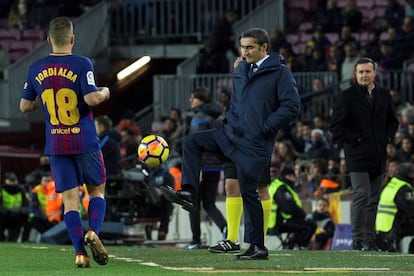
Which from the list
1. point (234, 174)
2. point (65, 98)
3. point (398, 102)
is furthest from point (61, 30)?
point (398, 102)

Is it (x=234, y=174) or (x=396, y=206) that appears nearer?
(x=234, y=174)

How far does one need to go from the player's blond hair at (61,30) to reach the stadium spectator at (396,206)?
25.1 feet

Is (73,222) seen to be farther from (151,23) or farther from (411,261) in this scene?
(151,23)

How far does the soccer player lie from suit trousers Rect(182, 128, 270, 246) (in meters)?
1.01

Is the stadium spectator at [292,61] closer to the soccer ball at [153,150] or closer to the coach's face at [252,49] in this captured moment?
the soccer ball at [153,150]

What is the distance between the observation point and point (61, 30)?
11.6 meters

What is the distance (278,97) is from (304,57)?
15.3 m

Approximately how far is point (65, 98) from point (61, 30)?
551mm

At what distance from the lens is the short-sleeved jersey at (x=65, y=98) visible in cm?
1171

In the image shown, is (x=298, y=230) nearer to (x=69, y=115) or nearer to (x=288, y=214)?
(x=288, y=214)

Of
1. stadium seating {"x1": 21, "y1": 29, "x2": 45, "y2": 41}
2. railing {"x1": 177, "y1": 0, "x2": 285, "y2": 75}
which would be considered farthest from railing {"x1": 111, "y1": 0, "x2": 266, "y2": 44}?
stadium seating {"x1": 21, "y1": 29, "x2": 45, "y2": 41}

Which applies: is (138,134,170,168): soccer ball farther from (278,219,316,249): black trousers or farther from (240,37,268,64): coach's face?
(278,219,316,249): black trousers

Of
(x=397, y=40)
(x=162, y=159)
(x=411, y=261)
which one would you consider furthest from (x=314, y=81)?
(x=411, y=261)

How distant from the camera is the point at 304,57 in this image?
90.4ft
